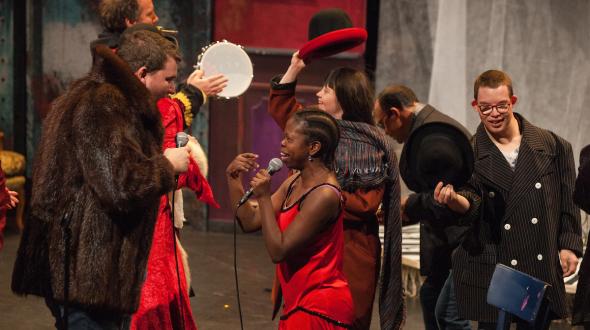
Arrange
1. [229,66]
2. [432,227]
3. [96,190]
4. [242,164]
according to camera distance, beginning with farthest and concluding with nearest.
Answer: [229,66], [432,227], [242,164], [96,190]

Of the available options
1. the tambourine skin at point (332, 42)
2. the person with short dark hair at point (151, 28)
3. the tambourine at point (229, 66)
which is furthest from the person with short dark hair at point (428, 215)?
the person with short dark hair at point (151, 28)

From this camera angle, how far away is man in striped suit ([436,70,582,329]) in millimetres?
3814

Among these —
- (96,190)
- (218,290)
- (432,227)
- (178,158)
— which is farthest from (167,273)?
(218,290)

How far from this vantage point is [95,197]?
309 cm

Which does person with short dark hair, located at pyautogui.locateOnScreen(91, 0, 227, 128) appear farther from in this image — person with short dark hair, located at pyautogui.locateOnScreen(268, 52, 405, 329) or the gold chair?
the gold chair

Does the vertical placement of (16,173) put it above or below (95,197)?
below

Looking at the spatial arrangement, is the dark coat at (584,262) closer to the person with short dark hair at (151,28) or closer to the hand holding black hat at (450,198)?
the hand holding black hat at (450,198)

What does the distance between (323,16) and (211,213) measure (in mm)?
4413

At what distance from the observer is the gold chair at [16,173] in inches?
300

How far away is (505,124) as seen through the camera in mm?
3883

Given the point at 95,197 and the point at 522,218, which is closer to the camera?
the point at 95,197

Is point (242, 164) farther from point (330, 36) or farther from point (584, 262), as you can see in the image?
point (584, 262)

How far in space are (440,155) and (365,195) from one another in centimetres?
34

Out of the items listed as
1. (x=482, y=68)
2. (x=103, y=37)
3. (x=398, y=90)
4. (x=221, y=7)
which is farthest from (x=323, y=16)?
(x=221, y=7)
